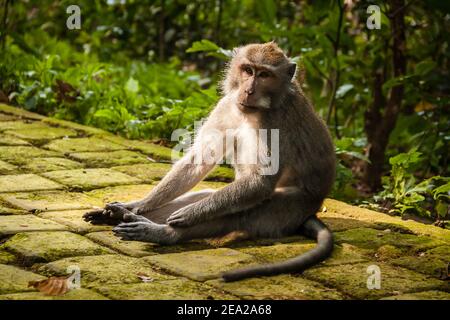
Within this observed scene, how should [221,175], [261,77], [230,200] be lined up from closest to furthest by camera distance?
1. [230,200]
2. [261,77]
3. [221,175]

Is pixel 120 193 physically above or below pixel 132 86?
below

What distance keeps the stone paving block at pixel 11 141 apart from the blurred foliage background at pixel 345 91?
876 mm

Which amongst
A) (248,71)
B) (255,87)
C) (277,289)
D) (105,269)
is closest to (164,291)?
(105,269)

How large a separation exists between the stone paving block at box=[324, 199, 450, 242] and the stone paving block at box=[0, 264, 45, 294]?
2.21m

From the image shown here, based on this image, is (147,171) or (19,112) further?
(19,112)

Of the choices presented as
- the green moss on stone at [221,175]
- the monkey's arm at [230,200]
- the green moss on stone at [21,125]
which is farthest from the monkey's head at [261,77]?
the green moss on stone at [21,125]

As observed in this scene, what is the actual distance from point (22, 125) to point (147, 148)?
44.0 inches

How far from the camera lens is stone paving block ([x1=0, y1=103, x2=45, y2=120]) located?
729cm

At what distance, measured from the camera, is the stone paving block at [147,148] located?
20.9ft

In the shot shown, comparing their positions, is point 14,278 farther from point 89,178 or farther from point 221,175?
point 221,175

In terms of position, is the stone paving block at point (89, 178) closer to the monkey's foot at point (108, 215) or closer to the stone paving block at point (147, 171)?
the stone paving block at point (147, 171)

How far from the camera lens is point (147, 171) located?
5918 mm

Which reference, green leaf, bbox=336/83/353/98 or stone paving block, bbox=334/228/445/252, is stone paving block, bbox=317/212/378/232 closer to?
stone paving block, bbox=334/228/445/252
